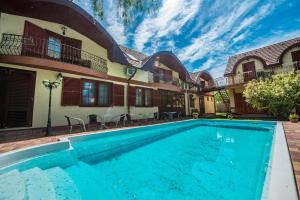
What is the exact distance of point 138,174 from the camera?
364 centimetres

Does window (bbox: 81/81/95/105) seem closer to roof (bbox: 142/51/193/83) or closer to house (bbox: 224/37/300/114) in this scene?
roof (bbox: 142/51/193/83)

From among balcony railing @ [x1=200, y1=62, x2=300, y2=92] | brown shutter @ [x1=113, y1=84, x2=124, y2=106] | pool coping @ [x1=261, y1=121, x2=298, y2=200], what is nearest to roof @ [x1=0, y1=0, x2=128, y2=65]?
brown shutter @ [x1=113, y1=84, x2=124, y2=106]

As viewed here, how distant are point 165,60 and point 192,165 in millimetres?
14355

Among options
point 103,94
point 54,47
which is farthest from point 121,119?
point 54,47

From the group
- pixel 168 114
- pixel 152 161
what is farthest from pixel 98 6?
pixel 168 114

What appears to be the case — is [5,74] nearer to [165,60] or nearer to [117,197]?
[117,197]

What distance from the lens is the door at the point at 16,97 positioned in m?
7.36

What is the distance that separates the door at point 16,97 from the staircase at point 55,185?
16.5ft

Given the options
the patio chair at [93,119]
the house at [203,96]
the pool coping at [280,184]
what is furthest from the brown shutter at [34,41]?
the house at [203,96]

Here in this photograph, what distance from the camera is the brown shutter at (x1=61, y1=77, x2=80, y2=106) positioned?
912cm

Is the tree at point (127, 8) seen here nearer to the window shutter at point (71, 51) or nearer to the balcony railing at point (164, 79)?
the window shutter at point (71, 51)

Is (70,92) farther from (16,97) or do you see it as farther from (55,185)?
(55,185)

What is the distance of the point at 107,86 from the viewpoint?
11.6 m

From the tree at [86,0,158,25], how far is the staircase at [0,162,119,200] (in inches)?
132
